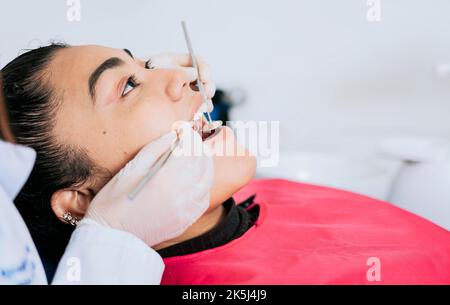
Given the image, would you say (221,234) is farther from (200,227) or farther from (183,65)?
(183,65)

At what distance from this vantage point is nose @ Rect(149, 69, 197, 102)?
2.79 feet

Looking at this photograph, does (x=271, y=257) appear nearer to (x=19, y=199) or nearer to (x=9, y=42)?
(x=19, y=199)

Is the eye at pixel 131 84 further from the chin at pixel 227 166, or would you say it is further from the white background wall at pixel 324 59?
the white background wall at pixel 324 59

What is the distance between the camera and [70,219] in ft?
2.92

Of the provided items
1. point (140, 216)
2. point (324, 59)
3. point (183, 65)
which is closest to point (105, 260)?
point (140, 216)

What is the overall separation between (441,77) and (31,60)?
47.9 inches

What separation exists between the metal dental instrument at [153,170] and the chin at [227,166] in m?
0.09

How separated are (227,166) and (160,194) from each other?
0.15m

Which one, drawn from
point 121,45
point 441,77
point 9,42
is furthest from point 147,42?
point 441,77

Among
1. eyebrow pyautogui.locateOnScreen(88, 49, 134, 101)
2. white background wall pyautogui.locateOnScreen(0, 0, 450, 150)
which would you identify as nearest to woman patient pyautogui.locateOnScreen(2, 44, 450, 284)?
eyebrow pyautogui.locateOnScreen(88, 49, 134, 101)

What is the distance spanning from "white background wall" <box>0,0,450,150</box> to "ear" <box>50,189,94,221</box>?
471mm

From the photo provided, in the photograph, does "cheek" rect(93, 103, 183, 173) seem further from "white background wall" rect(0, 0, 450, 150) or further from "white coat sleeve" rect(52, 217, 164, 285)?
"white background wall" rect(0, 0, 450, 150)
